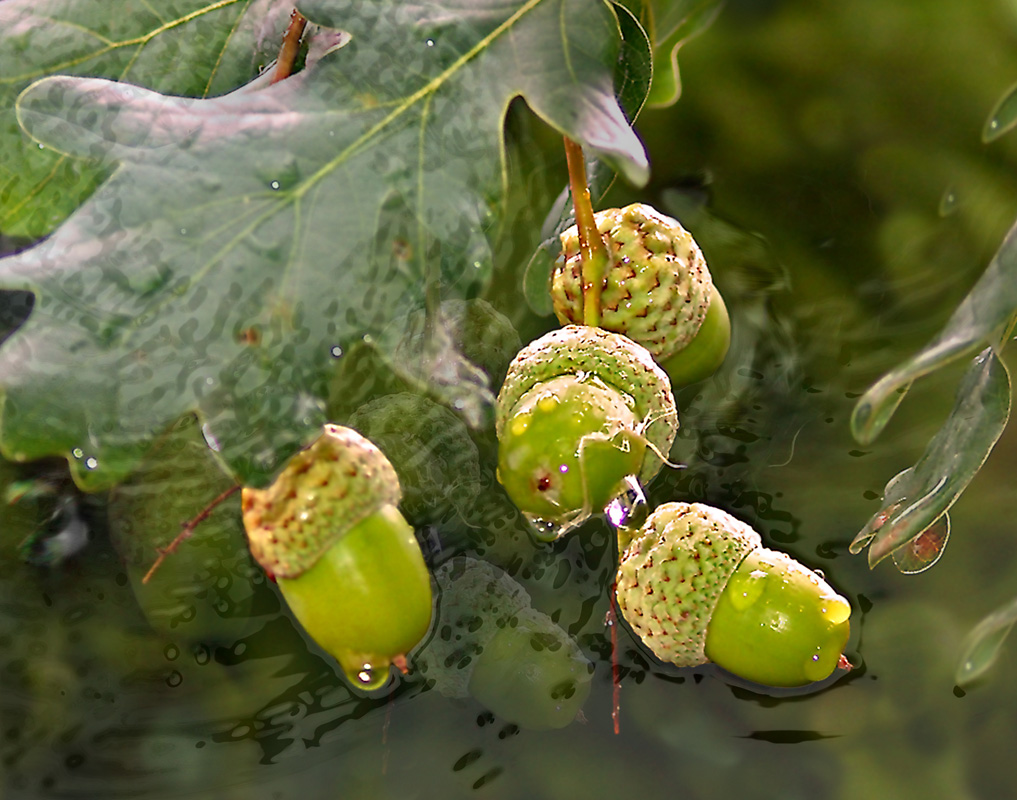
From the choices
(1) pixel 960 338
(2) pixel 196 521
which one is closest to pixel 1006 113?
(1) pixel 960 338

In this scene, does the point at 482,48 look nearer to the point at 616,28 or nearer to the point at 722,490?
the point at 616,28

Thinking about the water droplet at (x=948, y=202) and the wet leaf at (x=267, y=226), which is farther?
the water droplet at (x=948, y=202)

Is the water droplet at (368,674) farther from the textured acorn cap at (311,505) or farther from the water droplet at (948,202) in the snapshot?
the water droplet at (948,202)

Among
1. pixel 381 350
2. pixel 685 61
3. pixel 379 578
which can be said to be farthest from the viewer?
pixel 685 61

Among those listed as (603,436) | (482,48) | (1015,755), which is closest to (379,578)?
(603,436)

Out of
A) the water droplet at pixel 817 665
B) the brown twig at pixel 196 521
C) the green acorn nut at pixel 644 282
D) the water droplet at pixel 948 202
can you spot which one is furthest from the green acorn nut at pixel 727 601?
the water droplet at pixel 948 202

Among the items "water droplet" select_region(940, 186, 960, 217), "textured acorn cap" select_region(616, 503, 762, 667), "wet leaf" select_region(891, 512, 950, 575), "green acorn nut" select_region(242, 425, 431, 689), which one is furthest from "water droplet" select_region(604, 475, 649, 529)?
Answer: "water droplet" select_region(940, 186, 960, 217)

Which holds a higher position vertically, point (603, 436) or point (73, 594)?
point (603, 436)
